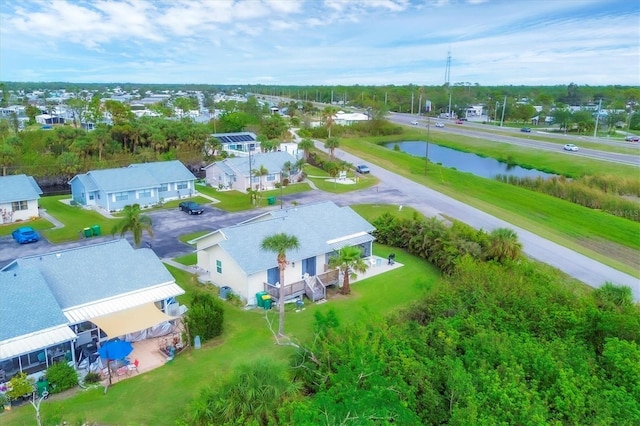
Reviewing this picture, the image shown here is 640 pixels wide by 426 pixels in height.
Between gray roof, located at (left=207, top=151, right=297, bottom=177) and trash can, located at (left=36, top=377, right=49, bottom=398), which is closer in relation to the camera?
trash can, located at (left=36, top=377, right=49, bottom=398)

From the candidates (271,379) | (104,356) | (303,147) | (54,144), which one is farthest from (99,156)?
(271,379)

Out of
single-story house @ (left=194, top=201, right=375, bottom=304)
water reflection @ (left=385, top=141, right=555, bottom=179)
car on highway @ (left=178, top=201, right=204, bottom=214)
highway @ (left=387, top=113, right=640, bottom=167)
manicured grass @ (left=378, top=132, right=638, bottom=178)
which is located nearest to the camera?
single-story house @ (left=194, top=201, right=375, bottom=304)

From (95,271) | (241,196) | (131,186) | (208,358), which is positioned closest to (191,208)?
(131,186)

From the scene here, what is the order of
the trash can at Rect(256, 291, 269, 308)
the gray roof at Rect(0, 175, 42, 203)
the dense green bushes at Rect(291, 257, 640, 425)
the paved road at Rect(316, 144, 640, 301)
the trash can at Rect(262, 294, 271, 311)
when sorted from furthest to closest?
the gray roof at Rect(0, 175, 42, 203) < the paved road at Rect(316, 144, 640, 301) < the trash can at Rect(256, 291, 269, 308) < the trash can at Rect(262, 294, 271, 311) < the dense green bushes at Rect(291, 257, 640, 425)

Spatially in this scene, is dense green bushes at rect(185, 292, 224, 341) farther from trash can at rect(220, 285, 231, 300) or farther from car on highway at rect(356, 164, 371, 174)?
car on highway at rect(356, 164, 371, 174)

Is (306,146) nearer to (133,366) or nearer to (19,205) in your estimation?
(19,205)

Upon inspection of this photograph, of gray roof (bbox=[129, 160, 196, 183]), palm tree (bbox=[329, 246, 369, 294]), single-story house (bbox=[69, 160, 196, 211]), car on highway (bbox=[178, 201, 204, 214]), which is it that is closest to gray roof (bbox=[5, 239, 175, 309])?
palm tree (bbox=[329, 246, 369, 294])

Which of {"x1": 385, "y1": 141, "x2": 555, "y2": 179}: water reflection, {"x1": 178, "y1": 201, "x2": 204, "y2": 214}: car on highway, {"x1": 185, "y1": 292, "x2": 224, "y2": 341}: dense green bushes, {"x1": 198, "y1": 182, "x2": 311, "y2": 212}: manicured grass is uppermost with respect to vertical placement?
{"x1": 185, "y1": 292, "x2": 224, "y2": 341}: dense green bushes
